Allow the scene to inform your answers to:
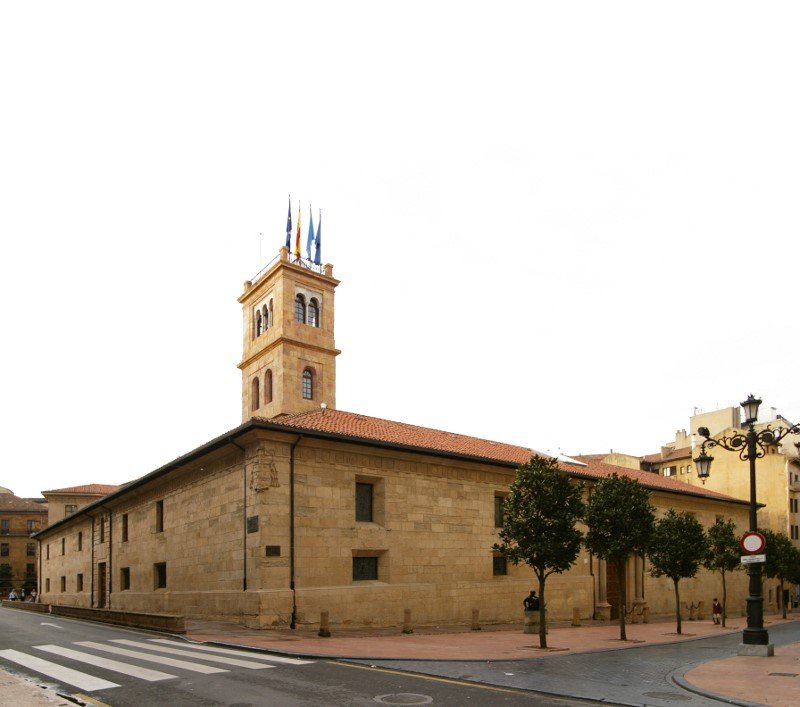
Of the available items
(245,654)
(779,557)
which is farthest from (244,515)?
(779,557)

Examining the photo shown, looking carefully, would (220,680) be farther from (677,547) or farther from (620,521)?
(677,547)

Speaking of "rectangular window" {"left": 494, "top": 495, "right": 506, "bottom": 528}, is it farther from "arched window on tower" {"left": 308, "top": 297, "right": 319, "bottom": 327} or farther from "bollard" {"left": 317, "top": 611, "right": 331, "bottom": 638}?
"arched window on tower" {"left": 308, "top": 297, "right": 319, "bottom": 327}

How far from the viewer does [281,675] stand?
12.9m

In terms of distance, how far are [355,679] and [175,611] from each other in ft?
60.2

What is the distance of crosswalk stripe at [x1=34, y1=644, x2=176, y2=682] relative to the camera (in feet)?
41.6

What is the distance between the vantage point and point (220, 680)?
12180 mm

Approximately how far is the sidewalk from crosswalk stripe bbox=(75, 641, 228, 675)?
7.72ft

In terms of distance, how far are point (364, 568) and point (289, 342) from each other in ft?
80.8

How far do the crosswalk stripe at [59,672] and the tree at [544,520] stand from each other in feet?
38.4

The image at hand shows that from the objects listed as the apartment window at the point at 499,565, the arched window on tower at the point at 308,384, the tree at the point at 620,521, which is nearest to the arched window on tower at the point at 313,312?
the arched window on tower at the point at 308,384

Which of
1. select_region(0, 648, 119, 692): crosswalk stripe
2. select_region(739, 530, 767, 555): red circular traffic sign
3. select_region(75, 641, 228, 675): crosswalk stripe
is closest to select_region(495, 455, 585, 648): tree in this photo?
select_region(739, 530, 767, 555): red circular traffic sign

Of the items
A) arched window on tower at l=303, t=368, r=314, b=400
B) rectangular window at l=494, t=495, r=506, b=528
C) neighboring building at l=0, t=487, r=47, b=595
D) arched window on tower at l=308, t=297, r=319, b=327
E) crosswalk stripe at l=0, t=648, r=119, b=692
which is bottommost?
neighboring building at l=0, t=487, r=47, b=595

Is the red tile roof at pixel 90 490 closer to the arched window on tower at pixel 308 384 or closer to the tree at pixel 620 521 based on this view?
the arched window on tower at pixel 308 384

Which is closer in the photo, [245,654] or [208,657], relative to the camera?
[208,657]
